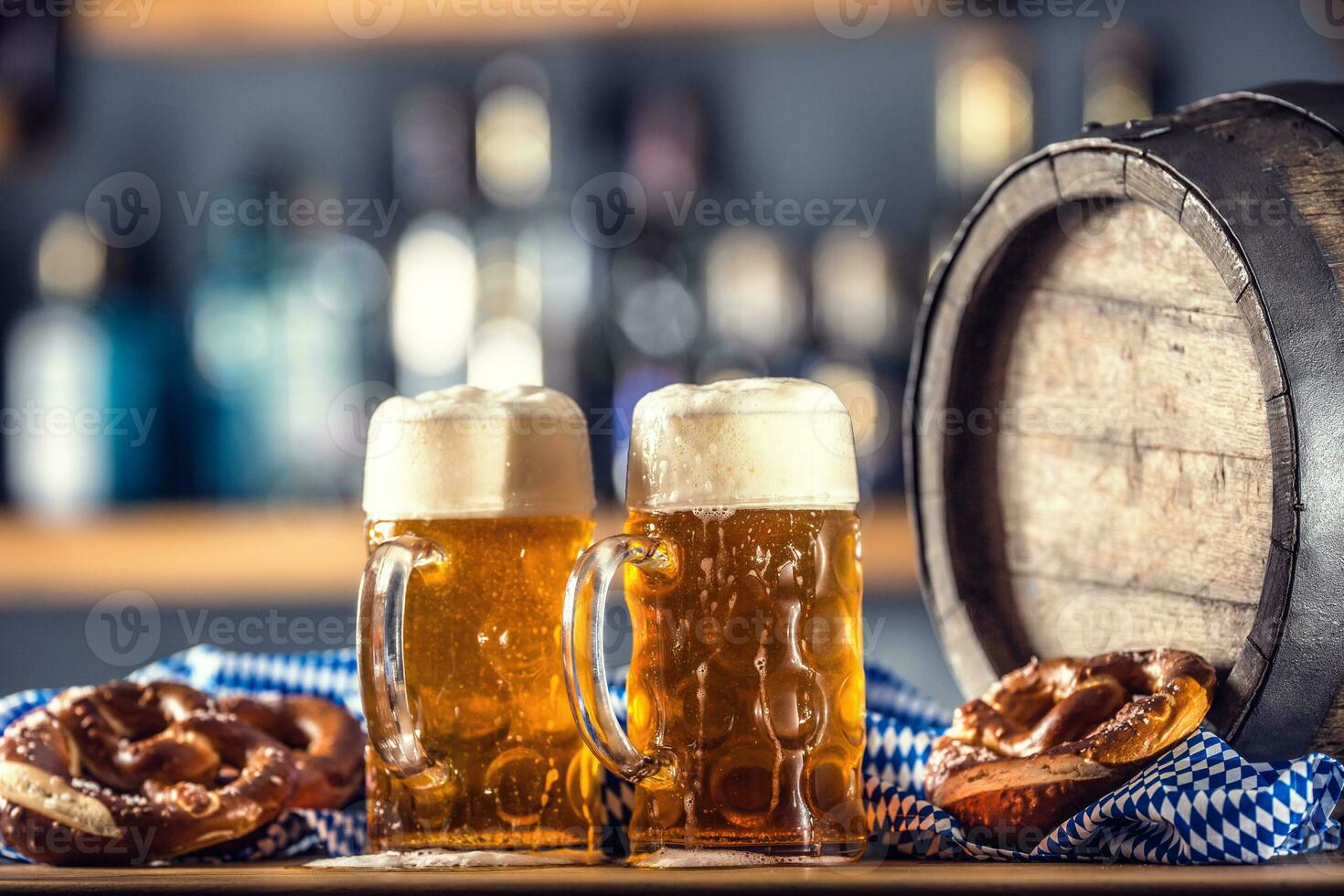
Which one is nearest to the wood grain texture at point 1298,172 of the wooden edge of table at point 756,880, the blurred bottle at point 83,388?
the wooden edge of table at point 756,880

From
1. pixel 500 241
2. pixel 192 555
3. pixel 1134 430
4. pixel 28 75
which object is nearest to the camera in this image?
pixel 1134 430

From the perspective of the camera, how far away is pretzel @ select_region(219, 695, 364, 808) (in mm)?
907

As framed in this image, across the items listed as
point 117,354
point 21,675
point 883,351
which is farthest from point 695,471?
point 21,675

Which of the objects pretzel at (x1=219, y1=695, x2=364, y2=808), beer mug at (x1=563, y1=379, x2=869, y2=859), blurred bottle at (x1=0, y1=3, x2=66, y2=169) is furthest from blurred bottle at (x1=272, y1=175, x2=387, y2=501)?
beer mug at (x1=563, y1=379, x2=869, y2=859)

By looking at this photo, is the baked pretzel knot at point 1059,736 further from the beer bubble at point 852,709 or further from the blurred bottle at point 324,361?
the blurred bottle at point 324,361

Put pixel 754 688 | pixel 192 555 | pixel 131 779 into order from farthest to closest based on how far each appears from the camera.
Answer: pixel 192 555 < pixel 131 779 < pixel 754 688

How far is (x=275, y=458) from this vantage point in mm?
2414

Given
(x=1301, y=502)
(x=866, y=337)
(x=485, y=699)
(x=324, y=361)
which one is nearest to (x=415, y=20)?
(x=324, y=361)

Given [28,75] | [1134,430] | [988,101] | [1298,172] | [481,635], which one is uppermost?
[28,75]

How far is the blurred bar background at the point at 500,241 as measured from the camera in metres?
2.36

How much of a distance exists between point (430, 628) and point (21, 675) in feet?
7.42

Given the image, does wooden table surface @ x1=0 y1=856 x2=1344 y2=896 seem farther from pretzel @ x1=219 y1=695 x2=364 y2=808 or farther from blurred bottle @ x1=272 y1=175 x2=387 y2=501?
blurred bottle @ x1=272 y1=175 x2=387 y2=501

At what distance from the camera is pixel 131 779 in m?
0.87

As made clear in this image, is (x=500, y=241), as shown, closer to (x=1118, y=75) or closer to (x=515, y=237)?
(x=515, y=237)
